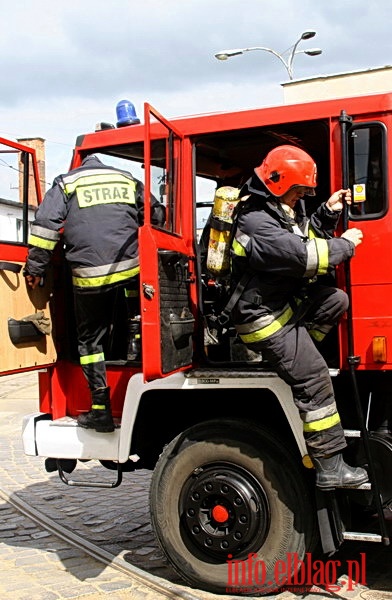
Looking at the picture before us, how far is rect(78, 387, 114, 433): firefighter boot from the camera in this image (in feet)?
14.9

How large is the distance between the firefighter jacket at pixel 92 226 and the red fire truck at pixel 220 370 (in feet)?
0.85

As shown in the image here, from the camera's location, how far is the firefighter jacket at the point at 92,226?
14.7 ft

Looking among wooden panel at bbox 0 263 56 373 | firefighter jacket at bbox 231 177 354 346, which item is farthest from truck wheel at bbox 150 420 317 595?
wooden panel at bbox 0 263 56 373

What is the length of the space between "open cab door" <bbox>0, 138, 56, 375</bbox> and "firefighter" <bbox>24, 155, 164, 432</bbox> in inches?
4.5

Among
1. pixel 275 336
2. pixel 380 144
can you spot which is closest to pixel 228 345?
pixel 275 336

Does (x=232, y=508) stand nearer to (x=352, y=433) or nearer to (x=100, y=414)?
(x=352, y=433)

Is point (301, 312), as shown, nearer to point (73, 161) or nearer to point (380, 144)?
point (380, 144)

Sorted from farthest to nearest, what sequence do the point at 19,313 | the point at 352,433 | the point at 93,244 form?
the point at 19,313
the point at 93,244
the point at 352,433

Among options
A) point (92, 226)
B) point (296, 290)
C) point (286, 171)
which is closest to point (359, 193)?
point (286, 171)

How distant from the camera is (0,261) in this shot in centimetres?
456

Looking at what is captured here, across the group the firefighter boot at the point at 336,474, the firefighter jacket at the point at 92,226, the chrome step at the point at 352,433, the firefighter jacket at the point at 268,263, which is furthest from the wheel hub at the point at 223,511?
the firefighter jacket at the point at 92,226

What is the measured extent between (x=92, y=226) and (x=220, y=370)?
117 centimetres

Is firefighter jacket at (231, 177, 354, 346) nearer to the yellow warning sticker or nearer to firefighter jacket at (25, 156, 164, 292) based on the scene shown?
the yellow warning sticker

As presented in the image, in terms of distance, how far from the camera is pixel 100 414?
14.9 feet
